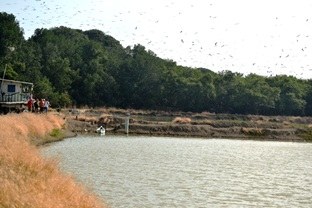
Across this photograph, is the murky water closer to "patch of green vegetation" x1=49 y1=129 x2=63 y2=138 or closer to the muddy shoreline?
"patch of green vegetation" x1=49 y1=129 x2=63 y2=138

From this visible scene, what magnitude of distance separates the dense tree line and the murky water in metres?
68.1

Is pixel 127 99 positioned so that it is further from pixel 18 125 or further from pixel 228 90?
pixel 18 125

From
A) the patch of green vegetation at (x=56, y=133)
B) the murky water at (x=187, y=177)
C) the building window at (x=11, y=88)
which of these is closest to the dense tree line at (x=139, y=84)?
the building window at (x=11, y=88)

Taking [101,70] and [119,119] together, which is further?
[101,70]

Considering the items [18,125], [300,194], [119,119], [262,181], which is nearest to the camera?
[300,194]

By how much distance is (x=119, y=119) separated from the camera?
2815 inches

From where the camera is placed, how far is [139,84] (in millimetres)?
122625

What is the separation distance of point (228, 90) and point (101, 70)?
27099 mm

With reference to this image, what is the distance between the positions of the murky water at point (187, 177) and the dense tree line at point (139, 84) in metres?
68.1

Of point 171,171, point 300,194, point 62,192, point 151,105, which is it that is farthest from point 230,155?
point 151,105

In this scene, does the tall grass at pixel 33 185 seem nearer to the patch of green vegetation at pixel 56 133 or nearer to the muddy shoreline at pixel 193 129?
the patch of green vegetation at pixel 56 133

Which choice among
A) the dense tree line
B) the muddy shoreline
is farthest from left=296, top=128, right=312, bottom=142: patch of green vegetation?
the dense tree line

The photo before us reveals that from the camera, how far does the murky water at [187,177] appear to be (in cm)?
2133

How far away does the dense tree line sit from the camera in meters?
110
